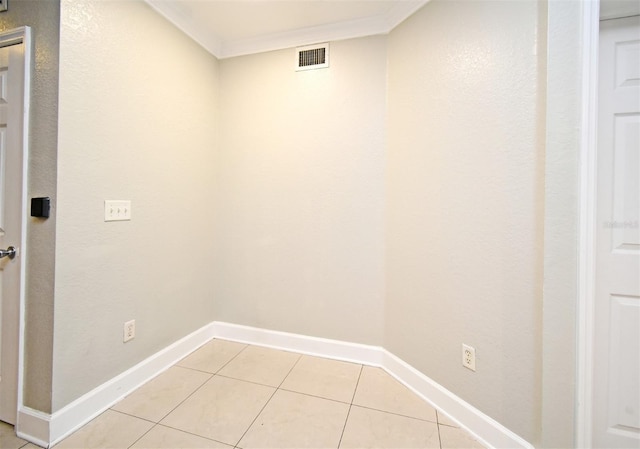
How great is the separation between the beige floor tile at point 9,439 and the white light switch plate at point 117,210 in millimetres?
1147

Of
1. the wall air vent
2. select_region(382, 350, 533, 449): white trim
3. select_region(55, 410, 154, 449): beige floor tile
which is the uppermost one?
the wall air vent

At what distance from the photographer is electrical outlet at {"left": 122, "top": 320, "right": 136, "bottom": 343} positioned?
5.33 feet

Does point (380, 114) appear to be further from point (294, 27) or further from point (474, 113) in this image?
point (294, 27)

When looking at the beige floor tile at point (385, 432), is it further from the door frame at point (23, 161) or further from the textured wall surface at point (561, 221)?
the door frame at point (23, 161)

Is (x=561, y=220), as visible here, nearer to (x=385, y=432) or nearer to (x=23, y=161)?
(x=385, y=432)

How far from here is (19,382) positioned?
132cm

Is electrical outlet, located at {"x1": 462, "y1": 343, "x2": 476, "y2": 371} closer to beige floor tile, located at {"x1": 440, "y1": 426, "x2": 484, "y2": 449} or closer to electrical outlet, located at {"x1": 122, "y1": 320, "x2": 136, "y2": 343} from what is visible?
beige floor tile, located at {"x1": 440, "y1": 426, "x2": 484, "y2": 449}

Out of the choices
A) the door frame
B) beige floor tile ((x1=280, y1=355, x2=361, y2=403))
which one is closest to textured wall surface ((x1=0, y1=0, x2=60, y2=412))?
the door frame

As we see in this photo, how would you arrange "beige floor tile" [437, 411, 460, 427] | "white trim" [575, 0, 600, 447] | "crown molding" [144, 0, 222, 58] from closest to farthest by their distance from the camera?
1. "white trim" [575, 0, 600, 447]
2. "beige floor tile" [437, 411, 460, 427]
3. "crown molding" [144, 0, 222, 58]

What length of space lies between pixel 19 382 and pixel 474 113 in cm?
276

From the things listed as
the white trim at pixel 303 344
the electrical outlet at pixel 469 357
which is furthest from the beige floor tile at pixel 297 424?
the electrical outlet at pixel 469 357

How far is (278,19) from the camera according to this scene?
1.93 m

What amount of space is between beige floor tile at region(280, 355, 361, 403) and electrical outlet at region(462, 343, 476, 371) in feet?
2.38

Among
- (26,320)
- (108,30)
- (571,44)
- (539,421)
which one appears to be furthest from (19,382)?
(571,44)
